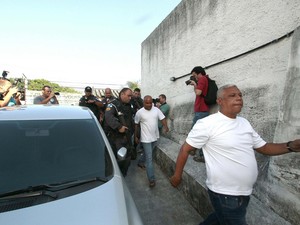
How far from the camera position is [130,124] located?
5.07 meters

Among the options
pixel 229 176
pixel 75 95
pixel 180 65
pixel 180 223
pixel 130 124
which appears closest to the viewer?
pixel 229 176

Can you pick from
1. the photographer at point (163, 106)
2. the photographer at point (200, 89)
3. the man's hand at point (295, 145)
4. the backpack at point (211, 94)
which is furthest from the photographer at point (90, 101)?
the man's hand at point (295, 145)

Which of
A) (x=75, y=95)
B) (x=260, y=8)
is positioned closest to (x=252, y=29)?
(x=260, y=8)

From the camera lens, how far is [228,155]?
7.13 ft

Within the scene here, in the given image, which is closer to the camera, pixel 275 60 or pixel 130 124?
pixel 275 60

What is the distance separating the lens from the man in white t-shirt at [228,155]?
2148 mm

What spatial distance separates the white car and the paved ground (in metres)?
1.40

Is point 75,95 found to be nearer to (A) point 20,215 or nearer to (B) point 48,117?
(B) point 48,117

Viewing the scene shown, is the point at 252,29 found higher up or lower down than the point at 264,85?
higher up

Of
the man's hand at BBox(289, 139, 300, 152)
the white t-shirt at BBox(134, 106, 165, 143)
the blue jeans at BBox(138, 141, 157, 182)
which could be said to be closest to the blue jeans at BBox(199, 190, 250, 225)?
the man's hand at BBox(289, 139, 300, 152)

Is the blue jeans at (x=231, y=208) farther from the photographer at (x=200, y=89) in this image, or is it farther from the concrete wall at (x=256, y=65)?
the photographer at (x=200, y=89)

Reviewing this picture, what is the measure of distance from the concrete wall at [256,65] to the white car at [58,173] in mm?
1576

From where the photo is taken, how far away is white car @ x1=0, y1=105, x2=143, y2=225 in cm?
167

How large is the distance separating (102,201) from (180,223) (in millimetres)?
1922
